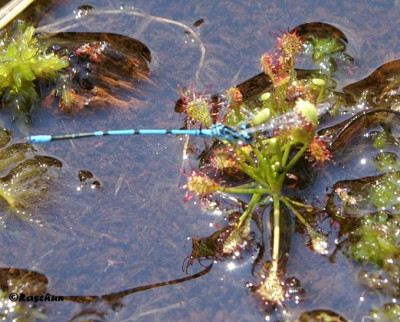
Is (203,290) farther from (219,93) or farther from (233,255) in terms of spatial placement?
(219,93)

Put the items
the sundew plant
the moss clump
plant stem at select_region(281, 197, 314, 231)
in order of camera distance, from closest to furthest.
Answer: the sundew plant, plant stem at select_region(281, 197, 314, 231), the moss clump

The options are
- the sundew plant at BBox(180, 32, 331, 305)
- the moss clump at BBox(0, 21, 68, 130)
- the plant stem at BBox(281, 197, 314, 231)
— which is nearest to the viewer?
the sundew plant at BBox(180, 32, 331, 305)

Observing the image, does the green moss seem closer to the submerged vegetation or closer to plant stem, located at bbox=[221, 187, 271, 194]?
the submerged vegetation

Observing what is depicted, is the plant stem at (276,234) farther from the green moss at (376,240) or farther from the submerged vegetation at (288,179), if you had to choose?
the green moss at (376,240)

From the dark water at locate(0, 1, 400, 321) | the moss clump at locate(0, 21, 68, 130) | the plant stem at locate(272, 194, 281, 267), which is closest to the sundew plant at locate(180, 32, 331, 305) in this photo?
the plant stem at locate(272, 194, 281, 267)

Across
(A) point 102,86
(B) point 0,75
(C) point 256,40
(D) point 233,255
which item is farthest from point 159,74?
(D) point 233,255

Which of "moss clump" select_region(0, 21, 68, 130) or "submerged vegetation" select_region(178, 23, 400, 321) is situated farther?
"moss clump" select_region(0, 21, 68, 130)

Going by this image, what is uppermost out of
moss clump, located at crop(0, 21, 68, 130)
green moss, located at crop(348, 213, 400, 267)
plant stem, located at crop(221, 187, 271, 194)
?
moss clump, located at crop(0, 21, 68, 130)
